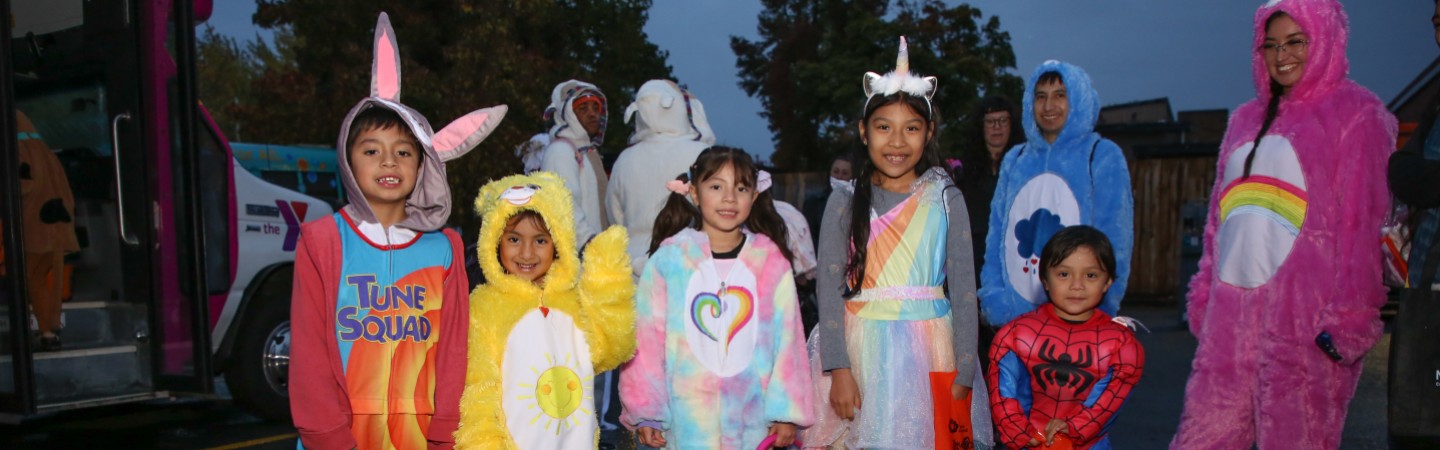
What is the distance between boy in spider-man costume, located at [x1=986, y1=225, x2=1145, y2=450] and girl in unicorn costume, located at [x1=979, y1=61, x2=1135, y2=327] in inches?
19.1

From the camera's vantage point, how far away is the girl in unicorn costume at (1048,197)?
13.0ft

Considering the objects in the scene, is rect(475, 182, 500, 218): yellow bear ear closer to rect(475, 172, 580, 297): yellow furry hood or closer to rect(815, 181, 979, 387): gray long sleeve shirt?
rect(475, 172, 580, 297): yellow furry hood

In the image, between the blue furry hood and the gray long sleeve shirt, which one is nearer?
the gray long sleeve shirt

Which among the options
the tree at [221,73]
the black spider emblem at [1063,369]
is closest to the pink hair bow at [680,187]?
the black spider emblem at [1063,369]

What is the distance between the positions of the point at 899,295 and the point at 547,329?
3.88 ft

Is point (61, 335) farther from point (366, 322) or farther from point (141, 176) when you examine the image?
point (366, 322)

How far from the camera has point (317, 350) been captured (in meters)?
3.00

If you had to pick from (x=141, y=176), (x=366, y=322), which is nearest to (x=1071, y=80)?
(x=366, y=322)

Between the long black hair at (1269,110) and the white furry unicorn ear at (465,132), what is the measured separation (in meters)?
2.66

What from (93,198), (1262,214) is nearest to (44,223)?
(93,198)

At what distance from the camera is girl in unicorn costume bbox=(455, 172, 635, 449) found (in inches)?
131

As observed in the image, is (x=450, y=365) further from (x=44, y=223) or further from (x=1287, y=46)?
(x=44, y=223)

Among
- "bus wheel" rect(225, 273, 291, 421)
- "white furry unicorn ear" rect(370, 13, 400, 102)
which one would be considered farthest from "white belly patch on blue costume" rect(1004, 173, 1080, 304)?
"bus wheel" rect(225, 273, 291, 421)

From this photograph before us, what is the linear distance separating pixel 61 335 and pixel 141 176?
1.03 metres
